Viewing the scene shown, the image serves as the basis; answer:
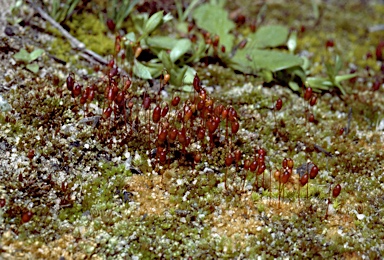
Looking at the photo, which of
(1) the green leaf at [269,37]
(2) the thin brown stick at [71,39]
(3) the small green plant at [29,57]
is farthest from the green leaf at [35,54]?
(1) the green leaf at [269,37]

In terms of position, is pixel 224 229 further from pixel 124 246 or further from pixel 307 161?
pixel 307 161

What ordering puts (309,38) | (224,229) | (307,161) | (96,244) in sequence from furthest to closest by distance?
(309,38) < (307,161) < (224,229) < (96,244)

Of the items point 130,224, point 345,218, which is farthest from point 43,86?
point 345,218

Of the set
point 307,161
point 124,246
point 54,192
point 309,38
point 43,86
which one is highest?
point 309,38

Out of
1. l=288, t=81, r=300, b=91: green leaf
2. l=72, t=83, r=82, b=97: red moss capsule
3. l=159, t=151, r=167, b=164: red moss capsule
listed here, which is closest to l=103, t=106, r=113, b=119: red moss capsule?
l=72, t=83, r=82, b=97: red moss capsule

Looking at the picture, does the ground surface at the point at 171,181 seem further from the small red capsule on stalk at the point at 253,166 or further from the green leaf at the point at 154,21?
the green leaf at the point at 154,21

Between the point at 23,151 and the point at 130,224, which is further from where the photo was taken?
the point at 23,151
